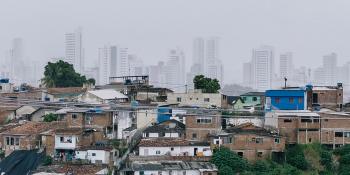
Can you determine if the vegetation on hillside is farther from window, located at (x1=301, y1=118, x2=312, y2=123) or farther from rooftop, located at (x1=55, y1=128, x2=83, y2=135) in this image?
rooftop, located at (x1=55, y1=128, x2=83, y2=135)

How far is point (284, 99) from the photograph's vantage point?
19.5 meters

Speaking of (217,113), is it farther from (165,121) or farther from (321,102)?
(321,102)

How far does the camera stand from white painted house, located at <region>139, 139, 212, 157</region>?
16422 mm

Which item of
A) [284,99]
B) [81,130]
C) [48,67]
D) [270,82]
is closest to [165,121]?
[81,130]

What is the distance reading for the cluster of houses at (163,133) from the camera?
1628cm

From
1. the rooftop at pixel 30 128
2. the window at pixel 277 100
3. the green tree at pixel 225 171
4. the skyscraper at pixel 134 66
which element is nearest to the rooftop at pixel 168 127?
the green tree at pixel 225 171

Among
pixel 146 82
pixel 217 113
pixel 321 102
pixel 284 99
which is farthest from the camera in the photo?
pixel 146 82

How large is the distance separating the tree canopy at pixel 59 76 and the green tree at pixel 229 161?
14236mm

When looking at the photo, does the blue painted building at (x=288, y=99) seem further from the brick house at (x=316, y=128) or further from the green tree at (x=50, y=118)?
the green tree at (x=50, y=118)

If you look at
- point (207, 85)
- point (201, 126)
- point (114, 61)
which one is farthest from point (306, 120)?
→ point (114, 61)

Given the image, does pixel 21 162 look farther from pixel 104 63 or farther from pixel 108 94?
pixel 104 63

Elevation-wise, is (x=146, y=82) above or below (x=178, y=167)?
above

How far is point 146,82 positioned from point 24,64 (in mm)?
49314

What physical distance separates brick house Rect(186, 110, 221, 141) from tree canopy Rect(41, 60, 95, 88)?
12.3 m
